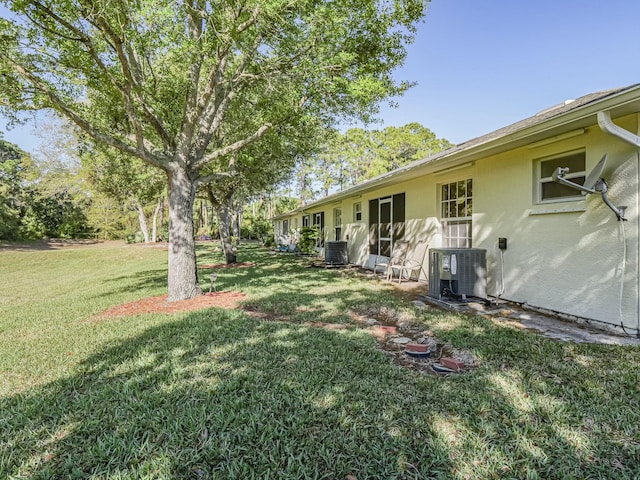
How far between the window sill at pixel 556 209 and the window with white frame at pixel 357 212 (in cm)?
750

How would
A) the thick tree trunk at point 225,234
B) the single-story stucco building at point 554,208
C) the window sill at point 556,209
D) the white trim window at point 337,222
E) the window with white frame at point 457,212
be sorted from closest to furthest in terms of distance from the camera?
the single-story stucco building at point 554,208 < the window sill at point 556,209 < the window with white frame at point 457,212 < the thick tree trunk at point 225,234 < the white trim window at point 337,222

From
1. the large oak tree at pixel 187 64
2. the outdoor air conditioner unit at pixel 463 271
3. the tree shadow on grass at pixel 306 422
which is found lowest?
the tree shadow on grass at pixel 306 422

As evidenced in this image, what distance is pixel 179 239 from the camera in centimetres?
645

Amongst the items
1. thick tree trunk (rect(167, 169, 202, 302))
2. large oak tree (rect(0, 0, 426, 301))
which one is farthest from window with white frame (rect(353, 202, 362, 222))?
thick tree trunk (rect(167, 169, 202, 302))

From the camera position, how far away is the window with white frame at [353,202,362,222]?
498 inches

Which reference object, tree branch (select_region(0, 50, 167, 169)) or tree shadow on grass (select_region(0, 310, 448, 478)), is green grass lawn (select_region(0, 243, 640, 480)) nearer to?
tree shadow on grass (select_region(0, 310, 448, 478))

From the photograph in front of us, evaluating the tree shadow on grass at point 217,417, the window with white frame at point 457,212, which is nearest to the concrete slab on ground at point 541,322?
the window with white frame at point 457,212

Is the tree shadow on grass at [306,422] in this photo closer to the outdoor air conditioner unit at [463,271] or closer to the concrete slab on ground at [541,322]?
the concrete slab on ground at [541,322]

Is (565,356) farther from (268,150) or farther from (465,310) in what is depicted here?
(268,150)

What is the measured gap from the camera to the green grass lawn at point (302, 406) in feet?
6.48

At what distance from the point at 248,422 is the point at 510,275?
5.36 meters

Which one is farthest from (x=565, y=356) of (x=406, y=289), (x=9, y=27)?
(x=9, y=27)

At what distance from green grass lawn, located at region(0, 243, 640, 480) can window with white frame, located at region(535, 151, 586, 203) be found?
232cm

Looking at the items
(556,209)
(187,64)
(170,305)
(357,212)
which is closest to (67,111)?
(187,64)
